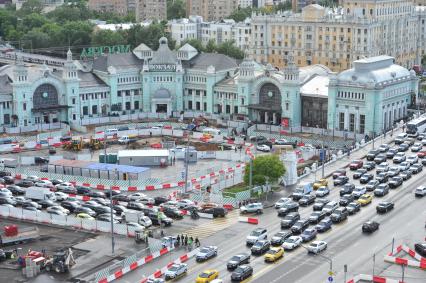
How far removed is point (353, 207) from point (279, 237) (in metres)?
13.0

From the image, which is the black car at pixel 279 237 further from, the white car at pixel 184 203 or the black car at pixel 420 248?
the white car at pixel 184 203

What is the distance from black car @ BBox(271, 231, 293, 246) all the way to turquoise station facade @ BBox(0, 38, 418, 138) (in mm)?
52646

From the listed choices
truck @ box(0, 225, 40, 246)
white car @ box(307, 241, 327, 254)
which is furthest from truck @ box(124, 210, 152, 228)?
white car @ box(307, 241, 327, 254)

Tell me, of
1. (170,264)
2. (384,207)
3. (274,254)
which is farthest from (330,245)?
(170,264)

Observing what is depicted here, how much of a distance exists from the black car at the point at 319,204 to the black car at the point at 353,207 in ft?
8.80

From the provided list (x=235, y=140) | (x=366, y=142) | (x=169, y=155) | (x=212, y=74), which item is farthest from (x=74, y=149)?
(x=366, y=142)

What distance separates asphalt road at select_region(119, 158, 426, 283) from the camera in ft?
217

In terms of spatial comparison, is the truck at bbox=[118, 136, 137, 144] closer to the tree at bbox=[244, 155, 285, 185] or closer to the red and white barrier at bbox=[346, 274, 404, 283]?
the tree at bbox=[244, 155, 285, 185]

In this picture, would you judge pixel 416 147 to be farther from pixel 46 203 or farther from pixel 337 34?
pixel 337 34

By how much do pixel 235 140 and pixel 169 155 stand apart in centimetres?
1679

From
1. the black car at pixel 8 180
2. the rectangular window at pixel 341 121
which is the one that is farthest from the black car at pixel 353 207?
the rectangular window at pixel 341 121

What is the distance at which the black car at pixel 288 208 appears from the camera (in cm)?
8294

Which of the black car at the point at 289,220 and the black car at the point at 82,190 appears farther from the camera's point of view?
the black car at the point at 82,190

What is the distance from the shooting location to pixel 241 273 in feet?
211
